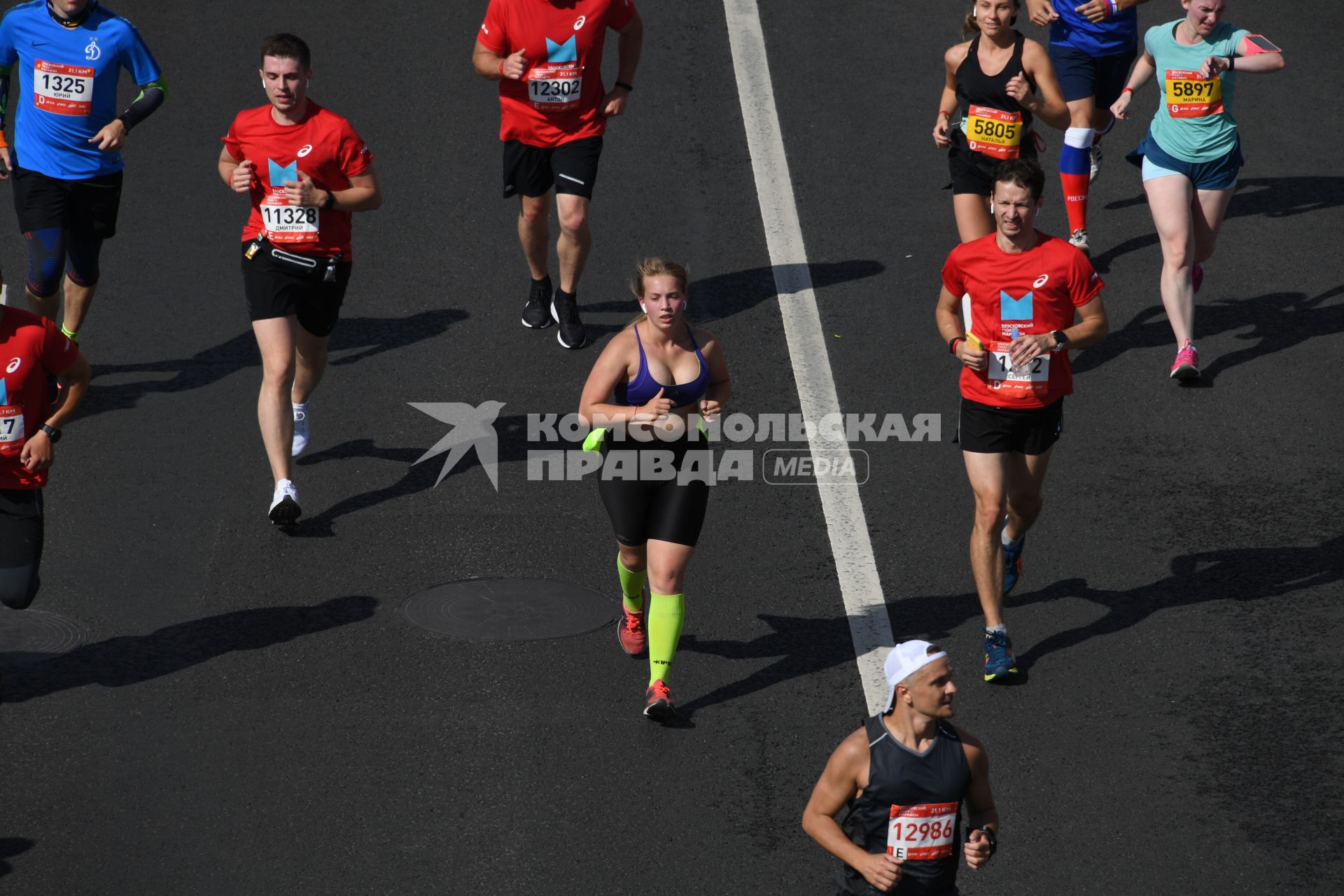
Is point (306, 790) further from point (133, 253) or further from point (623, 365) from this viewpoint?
point (133, 253)

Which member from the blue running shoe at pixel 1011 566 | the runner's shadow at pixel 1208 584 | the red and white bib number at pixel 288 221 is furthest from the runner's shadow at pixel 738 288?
the runner's shadow at pixel 1208 584

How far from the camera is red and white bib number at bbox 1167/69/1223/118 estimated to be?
10555mm

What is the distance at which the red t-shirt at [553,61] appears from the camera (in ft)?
35.6

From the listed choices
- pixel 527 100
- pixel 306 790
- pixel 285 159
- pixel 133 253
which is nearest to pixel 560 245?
pixel 527 100

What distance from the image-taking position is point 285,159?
9.32m

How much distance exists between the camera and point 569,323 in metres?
11.3

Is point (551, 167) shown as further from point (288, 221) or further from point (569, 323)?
point (288, 221)

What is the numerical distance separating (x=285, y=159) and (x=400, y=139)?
4326 mm

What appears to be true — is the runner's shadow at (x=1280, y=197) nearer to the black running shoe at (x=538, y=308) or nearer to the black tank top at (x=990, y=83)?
the black tank top at (x=990, y=83)

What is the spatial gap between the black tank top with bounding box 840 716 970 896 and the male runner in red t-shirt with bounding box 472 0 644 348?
5926mm

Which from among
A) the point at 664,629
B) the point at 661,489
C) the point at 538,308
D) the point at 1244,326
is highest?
the point at 661,489

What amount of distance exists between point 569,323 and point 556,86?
155 centimetres

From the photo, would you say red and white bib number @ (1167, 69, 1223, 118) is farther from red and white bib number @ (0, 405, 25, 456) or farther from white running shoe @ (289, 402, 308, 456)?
red and white bib number @ (0, 405, 25, 456)

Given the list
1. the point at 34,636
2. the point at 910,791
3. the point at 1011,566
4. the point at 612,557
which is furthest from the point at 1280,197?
the point at 34,636
